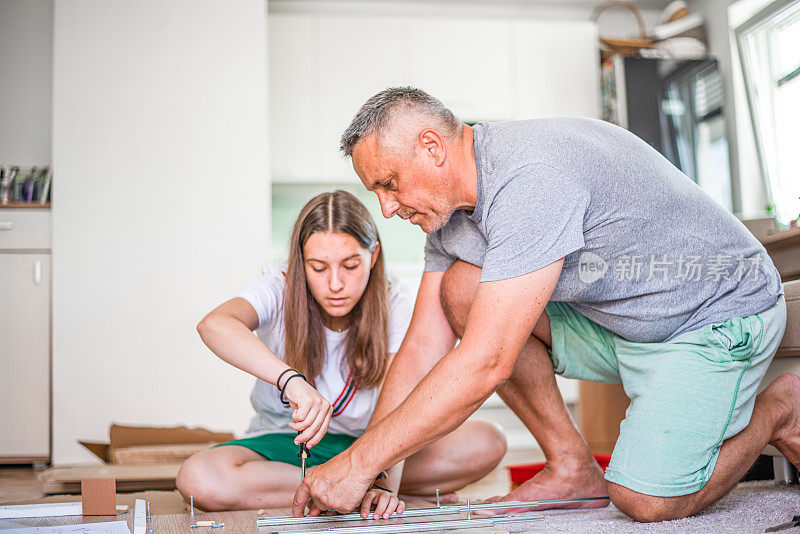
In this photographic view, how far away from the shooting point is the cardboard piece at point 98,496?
4.43ft

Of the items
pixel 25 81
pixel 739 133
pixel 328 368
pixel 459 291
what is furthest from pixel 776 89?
pixel 25 81

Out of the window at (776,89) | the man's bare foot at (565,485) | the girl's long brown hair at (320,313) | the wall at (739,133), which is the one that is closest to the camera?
the man's bare foot at (565,485)

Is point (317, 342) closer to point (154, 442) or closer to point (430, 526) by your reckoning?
point (430, 526)

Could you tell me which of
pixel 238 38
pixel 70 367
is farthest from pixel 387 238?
pixel 70 367

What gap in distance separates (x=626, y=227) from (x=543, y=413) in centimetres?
43

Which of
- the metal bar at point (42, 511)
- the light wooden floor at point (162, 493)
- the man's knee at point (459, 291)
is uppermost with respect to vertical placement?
the man's knee at point (459, 291)

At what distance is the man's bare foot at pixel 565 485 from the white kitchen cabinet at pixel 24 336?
2.59m

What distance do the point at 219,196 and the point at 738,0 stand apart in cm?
300

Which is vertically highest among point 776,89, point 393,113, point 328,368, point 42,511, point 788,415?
point 776,89

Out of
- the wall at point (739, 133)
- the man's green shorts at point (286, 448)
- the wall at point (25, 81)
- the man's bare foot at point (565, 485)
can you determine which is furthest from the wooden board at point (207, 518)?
the wall at point (739, 133)

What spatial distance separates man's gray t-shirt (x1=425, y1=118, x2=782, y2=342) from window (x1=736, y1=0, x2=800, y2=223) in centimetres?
284

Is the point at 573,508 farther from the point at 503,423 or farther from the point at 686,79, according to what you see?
the point at 686,79

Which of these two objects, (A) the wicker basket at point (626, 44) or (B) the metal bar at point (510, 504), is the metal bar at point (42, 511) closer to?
(B) the metal bar at point (510, 504)

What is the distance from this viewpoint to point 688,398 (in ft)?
4.46
